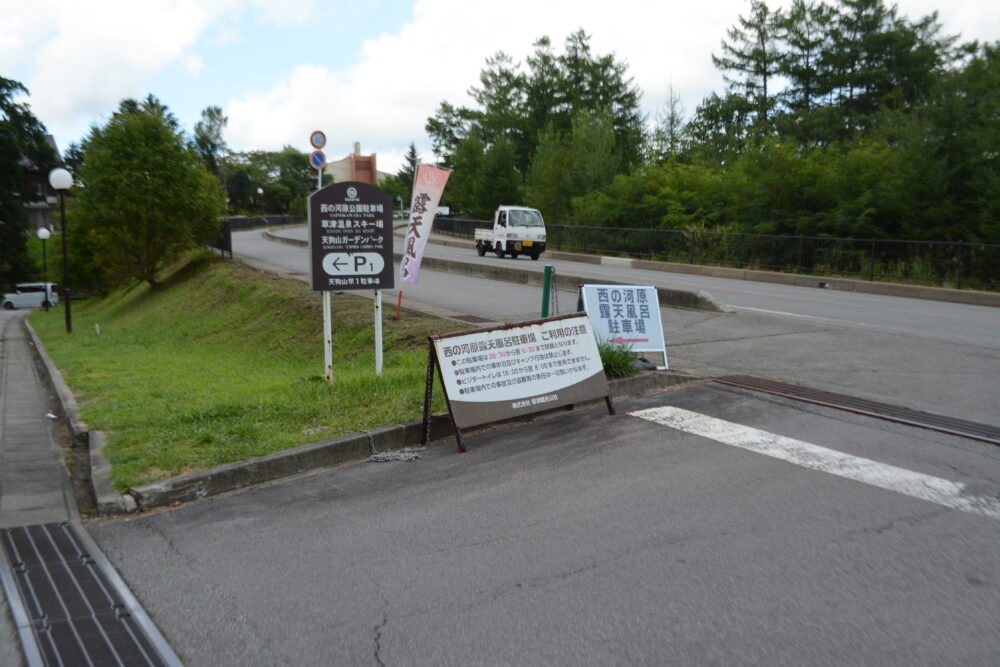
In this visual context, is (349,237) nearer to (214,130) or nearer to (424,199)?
(424,199)

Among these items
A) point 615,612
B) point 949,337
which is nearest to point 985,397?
point 949,337

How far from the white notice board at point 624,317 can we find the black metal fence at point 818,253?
1420 cm

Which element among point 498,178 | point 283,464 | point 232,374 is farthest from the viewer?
point 498,178

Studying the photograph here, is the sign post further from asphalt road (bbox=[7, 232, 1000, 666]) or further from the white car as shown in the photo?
the white car

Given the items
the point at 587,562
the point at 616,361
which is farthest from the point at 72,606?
the point at 616,361

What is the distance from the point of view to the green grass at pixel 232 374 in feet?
21.1

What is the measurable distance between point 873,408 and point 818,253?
18.2 metres

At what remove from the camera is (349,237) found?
26.5 ft

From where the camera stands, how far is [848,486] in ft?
16.4

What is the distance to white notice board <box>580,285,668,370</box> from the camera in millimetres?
8656

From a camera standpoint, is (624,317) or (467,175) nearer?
(624,317)

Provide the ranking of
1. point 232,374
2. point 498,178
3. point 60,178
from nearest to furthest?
point 232,374, point 60,178, point 498,178

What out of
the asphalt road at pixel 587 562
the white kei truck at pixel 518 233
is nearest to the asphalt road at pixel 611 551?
the asphalt road at pixel 587 562

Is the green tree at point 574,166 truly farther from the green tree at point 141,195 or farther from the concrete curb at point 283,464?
the concrete curb at point 283,464
